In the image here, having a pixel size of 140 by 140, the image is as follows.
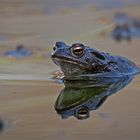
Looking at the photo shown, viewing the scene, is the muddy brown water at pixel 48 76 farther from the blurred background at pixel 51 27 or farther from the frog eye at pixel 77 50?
the frog eye at pixel 77 50

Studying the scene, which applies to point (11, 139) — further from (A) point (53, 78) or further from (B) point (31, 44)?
(B) point (31, 44)

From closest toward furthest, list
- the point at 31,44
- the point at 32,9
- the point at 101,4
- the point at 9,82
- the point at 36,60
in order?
the point at 9,82, the point at 36,60, the point at 31,44, the point at 32,9, the point at 101,4

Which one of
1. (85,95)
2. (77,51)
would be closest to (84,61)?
(77,51)

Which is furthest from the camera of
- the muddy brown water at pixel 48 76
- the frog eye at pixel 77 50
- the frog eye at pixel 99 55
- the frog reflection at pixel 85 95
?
the frog eye at pixel 99 55

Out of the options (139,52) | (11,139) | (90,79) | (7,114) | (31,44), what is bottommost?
(11,139)

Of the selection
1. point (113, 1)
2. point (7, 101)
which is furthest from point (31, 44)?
point (113, 1)

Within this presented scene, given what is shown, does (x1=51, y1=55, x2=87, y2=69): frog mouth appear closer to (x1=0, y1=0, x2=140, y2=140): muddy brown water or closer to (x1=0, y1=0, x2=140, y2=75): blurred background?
(x1=0, y1=0, x2=140, y2=140): muddy brown water

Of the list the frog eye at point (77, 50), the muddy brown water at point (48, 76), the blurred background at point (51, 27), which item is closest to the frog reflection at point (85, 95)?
the muddy brown water at point (48, 76)
